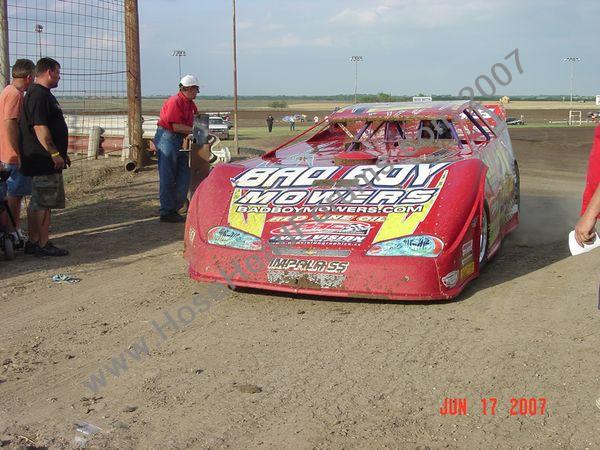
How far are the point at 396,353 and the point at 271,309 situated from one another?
1.18m

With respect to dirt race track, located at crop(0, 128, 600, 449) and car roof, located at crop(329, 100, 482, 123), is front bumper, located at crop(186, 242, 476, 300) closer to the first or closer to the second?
dirt race track, located at crop(0, 128, 600, 449)

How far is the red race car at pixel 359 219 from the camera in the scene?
187 inches

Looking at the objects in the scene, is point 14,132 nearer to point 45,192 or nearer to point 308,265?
point 45,192

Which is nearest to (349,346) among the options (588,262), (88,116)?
(588,262)

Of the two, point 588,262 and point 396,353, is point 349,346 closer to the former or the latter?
point 396,353

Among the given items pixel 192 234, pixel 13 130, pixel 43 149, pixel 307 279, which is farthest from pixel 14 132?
pixel 307 279

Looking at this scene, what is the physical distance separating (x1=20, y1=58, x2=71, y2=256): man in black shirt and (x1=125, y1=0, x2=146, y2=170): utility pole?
578 centimetres

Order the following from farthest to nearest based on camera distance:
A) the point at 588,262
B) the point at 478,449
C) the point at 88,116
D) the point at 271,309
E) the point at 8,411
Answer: the point at 88,116, the point at 588,262, the point at 271,309, the point at 8,411, the point at 478,449

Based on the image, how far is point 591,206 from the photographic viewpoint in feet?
9.57

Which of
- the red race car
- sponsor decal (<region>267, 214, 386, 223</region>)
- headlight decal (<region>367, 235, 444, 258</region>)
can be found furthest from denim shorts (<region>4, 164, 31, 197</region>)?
headlight decal (<region>367, 235, 444, 258</region>)

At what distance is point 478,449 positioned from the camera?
2896 mm

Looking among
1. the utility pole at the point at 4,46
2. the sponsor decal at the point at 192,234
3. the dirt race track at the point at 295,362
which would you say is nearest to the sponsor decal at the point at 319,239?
the dirt race track at the point at 295,362

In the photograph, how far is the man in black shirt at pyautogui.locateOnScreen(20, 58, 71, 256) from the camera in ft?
21.2

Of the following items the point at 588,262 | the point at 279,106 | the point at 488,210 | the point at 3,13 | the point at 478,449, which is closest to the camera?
the point at 478,449
